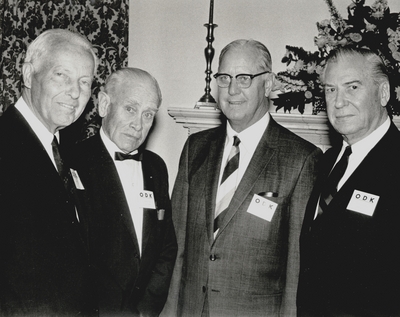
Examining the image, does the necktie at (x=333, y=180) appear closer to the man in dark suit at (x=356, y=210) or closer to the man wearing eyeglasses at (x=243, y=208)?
the man in dark suit at (x=356, y=210)

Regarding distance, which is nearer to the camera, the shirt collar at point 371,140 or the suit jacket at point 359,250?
the suit jacket at point 359,250

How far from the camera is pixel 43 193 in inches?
68.6

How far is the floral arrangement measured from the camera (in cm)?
325

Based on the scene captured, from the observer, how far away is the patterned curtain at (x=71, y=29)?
4137 mm

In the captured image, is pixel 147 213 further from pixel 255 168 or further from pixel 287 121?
pixel 287 121

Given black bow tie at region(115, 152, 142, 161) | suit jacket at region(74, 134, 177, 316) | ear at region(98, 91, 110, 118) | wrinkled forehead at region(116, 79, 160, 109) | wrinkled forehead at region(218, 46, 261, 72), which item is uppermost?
wrinkled forehead at region(218, 46, 261, 72)

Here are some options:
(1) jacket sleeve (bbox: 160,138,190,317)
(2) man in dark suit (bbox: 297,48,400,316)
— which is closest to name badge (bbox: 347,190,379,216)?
(2) man in dark suit (bbox: 297,48,400,316)

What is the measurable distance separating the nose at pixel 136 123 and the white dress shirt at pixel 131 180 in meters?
0.15

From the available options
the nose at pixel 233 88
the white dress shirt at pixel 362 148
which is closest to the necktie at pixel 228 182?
the nose at pixel 233 88

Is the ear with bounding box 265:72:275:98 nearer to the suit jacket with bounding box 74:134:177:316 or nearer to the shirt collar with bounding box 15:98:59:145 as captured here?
the suit jacket with bounding box 74:134:177:316

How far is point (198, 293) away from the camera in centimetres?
237

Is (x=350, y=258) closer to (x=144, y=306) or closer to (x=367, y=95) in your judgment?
(x=367, y=95)

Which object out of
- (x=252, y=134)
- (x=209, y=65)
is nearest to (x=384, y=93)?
(x=252, y=134)

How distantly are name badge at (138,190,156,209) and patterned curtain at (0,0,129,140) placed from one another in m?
1.98
